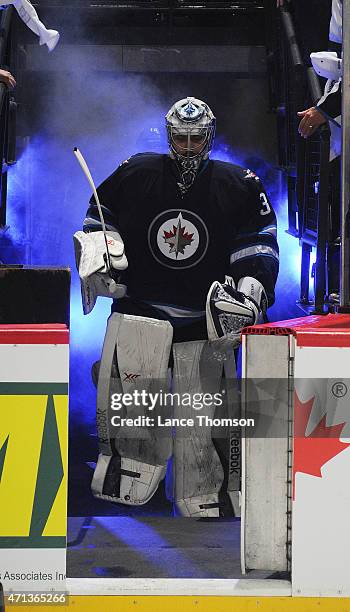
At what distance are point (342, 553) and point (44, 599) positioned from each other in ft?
2.44

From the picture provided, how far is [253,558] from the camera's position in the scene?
286 centimetres

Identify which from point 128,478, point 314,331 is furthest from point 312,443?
point 128,478

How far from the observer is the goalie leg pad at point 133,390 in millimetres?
4195

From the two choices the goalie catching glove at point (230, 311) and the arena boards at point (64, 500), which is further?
Result: the goalie catching glove at point (230, 311)

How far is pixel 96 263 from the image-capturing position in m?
4.07

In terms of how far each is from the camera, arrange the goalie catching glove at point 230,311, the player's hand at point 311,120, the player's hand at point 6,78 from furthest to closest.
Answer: the player's hand at point 6,78 → the player's hand at point 311,120 → the goalie catching glove at point 230,311

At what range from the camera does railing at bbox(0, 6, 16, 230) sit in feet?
19.7

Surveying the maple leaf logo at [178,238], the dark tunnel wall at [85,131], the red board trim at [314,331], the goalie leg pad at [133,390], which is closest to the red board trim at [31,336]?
the red board trim at [314,331]

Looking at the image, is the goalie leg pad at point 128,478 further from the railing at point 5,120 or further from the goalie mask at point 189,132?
the railing at point 5,120

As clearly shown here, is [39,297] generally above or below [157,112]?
below

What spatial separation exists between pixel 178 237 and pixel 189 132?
1.35ft

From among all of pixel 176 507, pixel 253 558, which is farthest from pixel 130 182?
pixel 253 558

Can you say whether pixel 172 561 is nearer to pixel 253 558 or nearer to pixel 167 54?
pixel 253 558

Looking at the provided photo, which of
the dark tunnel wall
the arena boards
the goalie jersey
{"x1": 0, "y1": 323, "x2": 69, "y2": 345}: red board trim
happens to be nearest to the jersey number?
the goalie jersey
